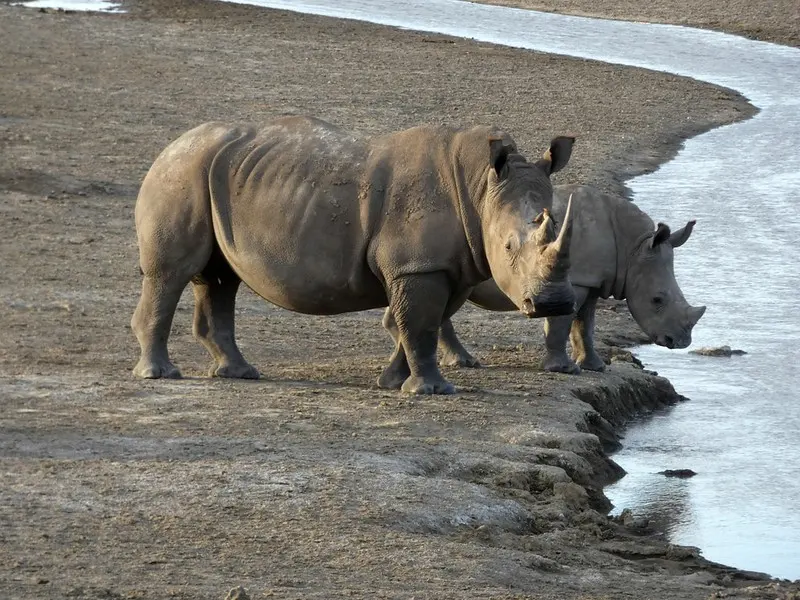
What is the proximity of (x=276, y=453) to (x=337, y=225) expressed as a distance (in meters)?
2.10

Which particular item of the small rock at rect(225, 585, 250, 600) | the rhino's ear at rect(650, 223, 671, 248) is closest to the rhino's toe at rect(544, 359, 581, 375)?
the rhino's ear at rect(650, 223, 671, 248)

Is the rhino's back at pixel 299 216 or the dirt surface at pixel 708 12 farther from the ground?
the rhino's back at pixel 299 216

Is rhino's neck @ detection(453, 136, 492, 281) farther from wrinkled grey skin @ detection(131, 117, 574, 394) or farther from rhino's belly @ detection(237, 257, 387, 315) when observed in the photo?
rhino's belly @ detection(237, 257, 387, 315)

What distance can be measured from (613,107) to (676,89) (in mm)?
2897

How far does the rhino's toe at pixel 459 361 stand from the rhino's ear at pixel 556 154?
1.97m

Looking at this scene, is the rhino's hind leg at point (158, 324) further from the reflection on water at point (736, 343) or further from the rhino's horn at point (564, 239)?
the reflection on water at point (736, 343)

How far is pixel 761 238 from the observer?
18156mm

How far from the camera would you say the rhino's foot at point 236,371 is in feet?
37.7

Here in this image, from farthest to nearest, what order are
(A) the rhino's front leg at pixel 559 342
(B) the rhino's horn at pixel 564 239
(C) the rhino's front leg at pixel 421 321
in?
(A) the rhino's front leg at pixel 559 342 < (C) the rhino's front leg at pixel 421 321 < (B) the rhino's horn at pixel 564 239

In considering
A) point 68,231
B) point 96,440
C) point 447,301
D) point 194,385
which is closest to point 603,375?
point 447,301

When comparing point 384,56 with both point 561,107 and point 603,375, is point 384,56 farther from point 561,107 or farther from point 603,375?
point 603,375

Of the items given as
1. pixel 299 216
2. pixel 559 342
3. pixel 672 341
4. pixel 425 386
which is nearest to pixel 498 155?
pixel 299 216

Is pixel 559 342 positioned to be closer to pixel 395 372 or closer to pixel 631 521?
pixel 395 372

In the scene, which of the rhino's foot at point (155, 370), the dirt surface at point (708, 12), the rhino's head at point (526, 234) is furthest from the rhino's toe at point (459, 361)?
the dirt surface at point (708, 12)
